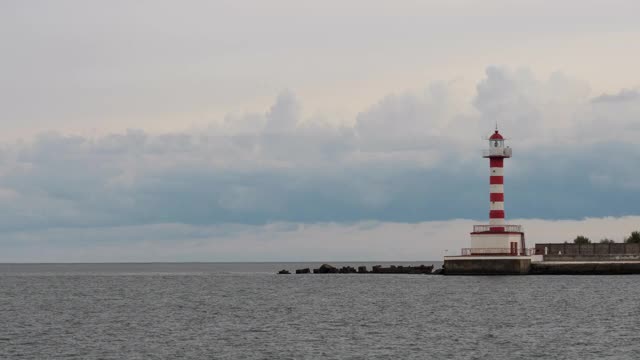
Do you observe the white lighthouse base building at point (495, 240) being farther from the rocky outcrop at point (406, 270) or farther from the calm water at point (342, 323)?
the rocky outcrop at point (406, 270)

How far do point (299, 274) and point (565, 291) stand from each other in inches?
2695

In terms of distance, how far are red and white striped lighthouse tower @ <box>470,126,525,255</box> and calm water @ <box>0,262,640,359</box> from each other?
2907 mm

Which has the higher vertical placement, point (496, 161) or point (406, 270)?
point (496, 161)

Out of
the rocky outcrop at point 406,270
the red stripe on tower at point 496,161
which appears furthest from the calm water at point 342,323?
the rocky outcrop at point 406,270

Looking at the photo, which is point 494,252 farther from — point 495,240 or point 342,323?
point 342,323

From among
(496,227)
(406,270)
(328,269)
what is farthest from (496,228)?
(328,269)

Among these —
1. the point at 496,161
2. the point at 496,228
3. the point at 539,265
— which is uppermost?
the point at 496,161

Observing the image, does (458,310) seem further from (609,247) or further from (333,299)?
→ (609,247)

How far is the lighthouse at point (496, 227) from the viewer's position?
94.3 meters

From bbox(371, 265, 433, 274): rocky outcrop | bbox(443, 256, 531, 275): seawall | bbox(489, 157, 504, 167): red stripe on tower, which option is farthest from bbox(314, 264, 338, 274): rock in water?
bbox(489, 157, 504, 167): red stripe on tower

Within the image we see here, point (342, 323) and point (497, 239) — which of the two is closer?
point (342, 323)

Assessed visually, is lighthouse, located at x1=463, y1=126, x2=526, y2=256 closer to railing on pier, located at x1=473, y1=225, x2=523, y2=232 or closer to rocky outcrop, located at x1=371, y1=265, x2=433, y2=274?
railing on pier, located at x1=473, y1=225, x2=523, y2=232

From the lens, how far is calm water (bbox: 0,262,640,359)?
48.5 m

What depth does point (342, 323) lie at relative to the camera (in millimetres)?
61156
